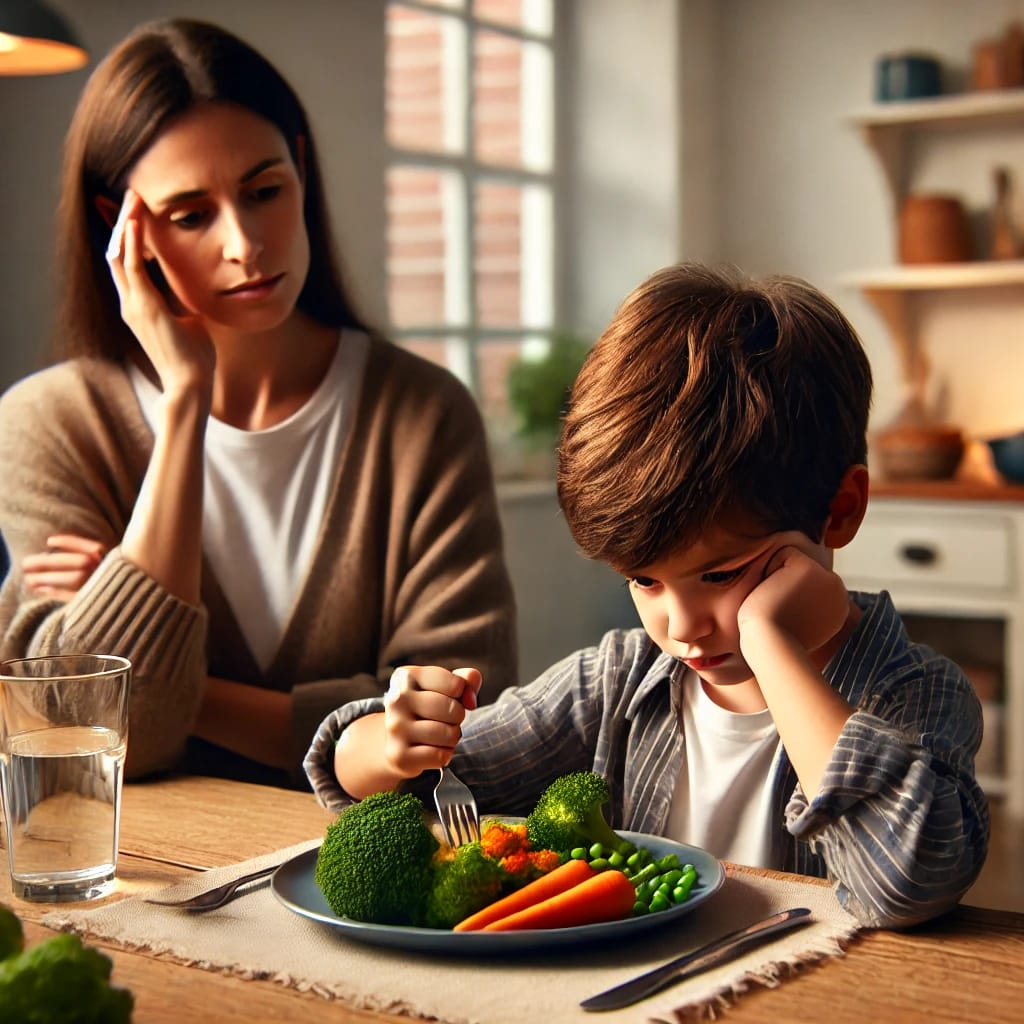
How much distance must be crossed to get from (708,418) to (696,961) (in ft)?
1.29

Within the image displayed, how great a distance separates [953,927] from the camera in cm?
91

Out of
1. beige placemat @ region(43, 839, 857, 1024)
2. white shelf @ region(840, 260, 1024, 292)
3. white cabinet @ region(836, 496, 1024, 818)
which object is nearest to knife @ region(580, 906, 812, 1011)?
beige placemat @ region(43, 839, 857, 1024)

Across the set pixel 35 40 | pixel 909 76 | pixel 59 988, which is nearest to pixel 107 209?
pixel 35 40

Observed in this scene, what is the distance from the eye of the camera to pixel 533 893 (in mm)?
866

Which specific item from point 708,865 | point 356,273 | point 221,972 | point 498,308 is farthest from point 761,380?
point 498,308

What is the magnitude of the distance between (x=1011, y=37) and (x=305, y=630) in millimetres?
3208

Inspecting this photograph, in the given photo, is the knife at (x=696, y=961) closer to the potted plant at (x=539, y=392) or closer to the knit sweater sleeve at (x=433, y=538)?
the knit sweater sleeve at (x=433, y=538)

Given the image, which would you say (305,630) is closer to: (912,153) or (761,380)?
(761,380)

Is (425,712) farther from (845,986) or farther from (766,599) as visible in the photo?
(845,986)

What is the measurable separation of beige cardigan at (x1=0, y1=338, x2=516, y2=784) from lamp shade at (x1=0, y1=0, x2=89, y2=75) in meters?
→ 0.39

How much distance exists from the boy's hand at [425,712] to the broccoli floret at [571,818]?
0.10 meters

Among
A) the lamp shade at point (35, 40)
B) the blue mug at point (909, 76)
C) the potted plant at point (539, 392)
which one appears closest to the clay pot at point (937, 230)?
the blue mug at point (909, 76)

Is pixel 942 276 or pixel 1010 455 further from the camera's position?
pixel 942 276

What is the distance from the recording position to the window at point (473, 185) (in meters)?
4.00
